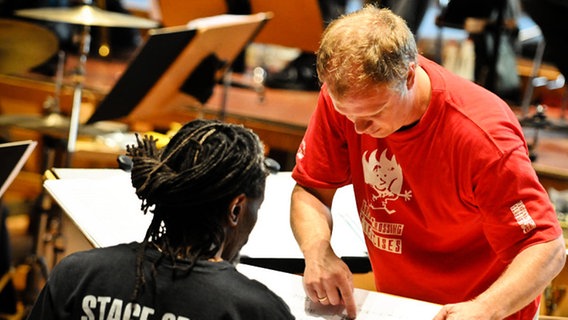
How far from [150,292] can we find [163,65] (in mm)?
2031

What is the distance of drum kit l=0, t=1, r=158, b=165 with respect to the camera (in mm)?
3803

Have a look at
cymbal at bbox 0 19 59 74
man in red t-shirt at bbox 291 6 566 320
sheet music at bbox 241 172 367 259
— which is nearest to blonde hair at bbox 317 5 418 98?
man in red t-shirt at bbox 291 6 566 320

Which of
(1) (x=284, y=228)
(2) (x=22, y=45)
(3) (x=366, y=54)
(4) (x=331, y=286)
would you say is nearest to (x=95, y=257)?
(4) (x=331, y=286)

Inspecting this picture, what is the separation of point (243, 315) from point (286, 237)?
3.21 ft

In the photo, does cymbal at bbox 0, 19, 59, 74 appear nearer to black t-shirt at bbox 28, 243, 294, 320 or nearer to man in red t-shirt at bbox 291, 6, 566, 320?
man in red t-shirt at bbox 291, 6, 566, 320

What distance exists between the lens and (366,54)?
1925mm

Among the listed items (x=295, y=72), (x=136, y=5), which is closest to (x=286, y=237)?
(x=295, y=72)

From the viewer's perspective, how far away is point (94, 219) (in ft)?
8.07

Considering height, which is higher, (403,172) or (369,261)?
(403,172)

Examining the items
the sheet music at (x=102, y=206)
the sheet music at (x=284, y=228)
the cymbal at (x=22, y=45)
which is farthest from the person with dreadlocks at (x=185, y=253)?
the cymbal at (x=22, y=45)

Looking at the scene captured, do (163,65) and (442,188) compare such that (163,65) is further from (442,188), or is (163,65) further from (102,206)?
(442,188)

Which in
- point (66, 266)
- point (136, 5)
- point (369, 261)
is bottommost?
point (136, 5)

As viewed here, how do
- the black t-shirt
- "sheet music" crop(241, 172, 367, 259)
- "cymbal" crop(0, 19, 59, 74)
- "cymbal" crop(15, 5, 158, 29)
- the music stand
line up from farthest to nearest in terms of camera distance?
"cymbal" crop(15, 5, 158, 29), "cymbal" crop(0, 19, 59, 74), the music stand, "sheet music" crop(241, 172, 367, 259), the black t-shirt

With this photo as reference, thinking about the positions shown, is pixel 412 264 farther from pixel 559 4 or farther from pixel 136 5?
pixel 136 5
